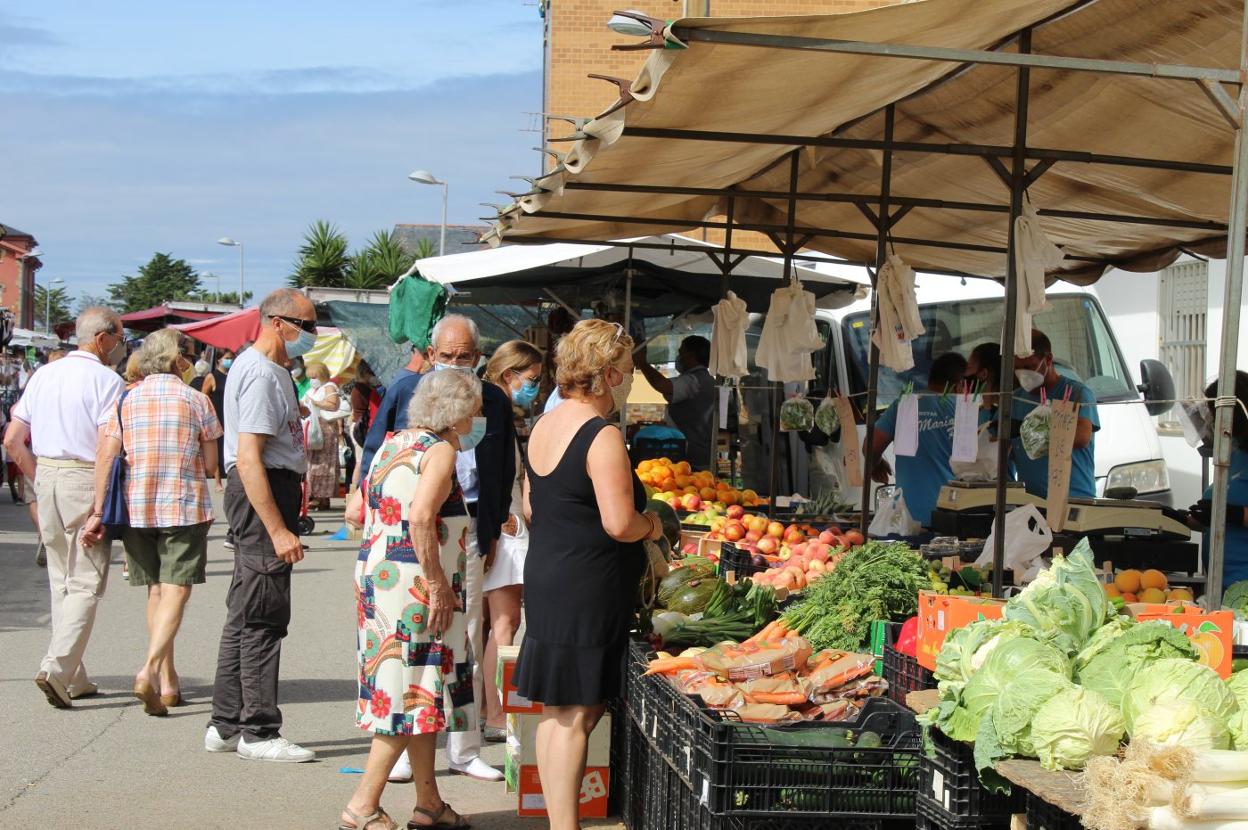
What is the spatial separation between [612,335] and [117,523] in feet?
12.3

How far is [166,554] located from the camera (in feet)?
23.9

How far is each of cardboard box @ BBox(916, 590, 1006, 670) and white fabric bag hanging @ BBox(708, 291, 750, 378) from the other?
651cm

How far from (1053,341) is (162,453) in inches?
357

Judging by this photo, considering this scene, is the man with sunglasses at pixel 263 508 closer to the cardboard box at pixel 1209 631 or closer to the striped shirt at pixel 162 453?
the striped shirt at pixel 162 453

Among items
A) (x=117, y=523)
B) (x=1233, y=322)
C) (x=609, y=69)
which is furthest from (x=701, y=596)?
(x=609, y=69)

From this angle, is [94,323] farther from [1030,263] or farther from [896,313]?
[1030,263]

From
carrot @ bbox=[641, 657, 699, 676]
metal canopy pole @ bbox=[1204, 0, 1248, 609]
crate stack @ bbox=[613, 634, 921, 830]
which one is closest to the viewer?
crate stack @ bbox=[613, 634, 921, 830]

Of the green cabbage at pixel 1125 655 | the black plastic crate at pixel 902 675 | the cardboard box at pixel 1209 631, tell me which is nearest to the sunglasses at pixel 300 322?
the black plastic crate at pixel 902 675

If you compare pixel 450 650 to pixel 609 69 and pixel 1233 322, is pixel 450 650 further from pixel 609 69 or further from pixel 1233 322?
pixel 609 69

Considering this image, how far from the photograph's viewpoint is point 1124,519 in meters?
8.05

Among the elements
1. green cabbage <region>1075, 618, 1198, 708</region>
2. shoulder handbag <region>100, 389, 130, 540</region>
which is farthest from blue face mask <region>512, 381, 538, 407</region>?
green cabbage <region>1075, 618, 1198, 708</region>

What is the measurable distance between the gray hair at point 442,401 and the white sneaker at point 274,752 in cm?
218

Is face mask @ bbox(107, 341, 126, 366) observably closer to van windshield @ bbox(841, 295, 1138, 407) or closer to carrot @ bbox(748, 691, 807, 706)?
carrot @ bbox(748, 691, 807, 706)

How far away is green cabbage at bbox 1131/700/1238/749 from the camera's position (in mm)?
2891
